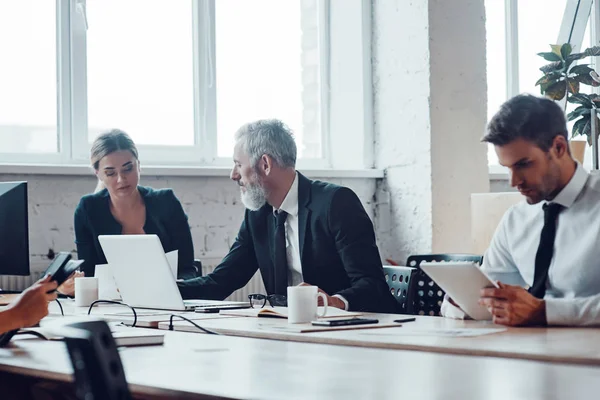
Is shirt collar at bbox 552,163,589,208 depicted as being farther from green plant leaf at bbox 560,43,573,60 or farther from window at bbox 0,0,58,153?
window at bbox 0,0,58,153

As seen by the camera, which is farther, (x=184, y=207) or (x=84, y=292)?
(x=184, y=207)

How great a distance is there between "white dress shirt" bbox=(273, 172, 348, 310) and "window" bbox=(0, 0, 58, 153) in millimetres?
1611

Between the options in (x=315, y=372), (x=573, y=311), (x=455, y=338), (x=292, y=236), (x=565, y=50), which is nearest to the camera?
(x=315, y=372)

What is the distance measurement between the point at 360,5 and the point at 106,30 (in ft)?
4.76

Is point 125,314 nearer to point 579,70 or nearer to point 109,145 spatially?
point 109,145

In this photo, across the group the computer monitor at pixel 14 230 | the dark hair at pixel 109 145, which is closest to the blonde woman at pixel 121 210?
the dark hair at pixel 109 145

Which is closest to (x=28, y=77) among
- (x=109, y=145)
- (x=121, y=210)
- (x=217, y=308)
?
(x=109, y=145)

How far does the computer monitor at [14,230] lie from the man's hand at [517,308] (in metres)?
1.60

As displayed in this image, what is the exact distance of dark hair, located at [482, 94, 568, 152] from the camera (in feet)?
8.04

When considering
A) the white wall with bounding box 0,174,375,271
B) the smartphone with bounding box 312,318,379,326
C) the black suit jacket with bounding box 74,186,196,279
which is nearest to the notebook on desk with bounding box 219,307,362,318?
the smartphone with bounding box 312,318,379,326

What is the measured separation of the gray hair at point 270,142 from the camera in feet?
10.8

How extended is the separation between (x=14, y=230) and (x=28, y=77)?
1533mm

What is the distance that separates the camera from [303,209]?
10.4 ft

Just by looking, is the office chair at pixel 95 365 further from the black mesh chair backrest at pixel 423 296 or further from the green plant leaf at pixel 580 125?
the green plant leaf at pixel 580 125
